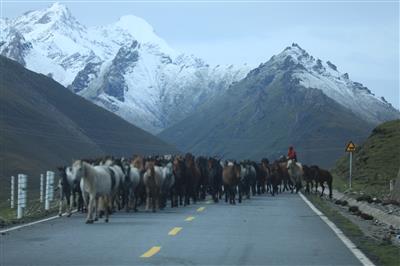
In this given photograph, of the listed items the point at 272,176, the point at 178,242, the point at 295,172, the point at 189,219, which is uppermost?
the point at 295,172

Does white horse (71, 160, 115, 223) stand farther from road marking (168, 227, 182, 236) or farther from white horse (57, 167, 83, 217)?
road marking (168, 227, 182, 236)

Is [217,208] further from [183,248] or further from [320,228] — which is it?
[183,248]

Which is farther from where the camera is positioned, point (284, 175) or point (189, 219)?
point (284, 175)

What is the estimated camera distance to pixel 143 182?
1141 inches

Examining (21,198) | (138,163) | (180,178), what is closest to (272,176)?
(180,178)

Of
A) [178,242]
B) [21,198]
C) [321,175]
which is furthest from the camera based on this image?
[321,175]

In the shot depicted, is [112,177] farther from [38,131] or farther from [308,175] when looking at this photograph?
[38,131]

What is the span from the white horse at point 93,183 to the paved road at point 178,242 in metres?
0.60

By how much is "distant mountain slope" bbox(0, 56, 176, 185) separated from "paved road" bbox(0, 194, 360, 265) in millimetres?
91478

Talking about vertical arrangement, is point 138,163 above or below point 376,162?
below

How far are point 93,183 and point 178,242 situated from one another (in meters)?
6.43

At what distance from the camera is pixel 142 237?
18.2 metres

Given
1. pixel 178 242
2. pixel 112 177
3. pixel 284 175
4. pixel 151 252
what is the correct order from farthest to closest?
pixel 284 175 → pixel 112 177 → pixel 178 242 → pixel 151 252

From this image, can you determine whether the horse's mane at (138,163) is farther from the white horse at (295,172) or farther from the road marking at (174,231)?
the white horse at (295,172)
